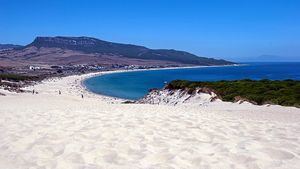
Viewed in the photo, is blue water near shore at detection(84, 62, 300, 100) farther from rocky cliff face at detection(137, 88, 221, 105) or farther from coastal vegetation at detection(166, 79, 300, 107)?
coastal vegetation at detection(166, 79, 300, 107)

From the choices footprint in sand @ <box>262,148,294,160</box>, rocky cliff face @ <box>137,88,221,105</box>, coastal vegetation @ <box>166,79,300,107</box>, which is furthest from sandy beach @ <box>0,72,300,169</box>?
rocky cliff face @ <box>137,88,221,105</box>

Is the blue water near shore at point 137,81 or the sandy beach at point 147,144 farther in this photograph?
the blue water near shore at point 137,81

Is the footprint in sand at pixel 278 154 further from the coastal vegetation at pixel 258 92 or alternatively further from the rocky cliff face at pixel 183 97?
the rocky cliff face at pixel 183 97

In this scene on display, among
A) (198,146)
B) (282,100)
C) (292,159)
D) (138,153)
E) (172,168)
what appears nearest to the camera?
(172,168)

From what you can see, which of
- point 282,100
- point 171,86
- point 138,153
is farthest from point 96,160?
point 171,86

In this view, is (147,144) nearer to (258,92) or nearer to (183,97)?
(258,92)

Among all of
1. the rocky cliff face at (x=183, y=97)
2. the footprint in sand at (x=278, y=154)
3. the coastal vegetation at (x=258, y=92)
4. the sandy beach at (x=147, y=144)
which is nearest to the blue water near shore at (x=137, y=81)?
the rocky cliff face at (x=183, y=97)

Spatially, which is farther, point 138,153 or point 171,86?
point 171,86

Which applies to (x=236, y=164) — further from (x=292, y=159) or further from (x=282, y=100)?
(x=282, y=100)
